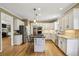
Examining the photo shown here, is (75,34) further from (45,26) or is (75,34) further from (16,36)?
(45,26)

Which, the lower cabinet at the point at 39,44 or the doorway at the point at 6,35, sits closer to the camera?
the lower cabinet at the point at 39,44

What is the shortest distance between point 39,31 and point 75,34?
7429 millimetres

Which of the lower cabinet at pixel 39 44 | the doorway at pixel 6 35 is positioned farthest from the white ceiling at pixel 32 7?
the doorway at pixel 6 35

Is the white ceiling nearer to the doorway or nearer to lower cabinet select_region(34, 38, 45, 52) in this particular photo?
lower cabinet select_region(34, 38, 45, 52)

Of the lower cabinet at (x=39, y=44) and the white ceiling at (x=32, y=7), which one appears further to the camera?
the lower cabinet at (x=39, y=44)

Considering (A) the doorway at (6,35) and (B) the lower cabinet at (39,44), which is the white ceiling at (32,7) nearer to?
(B) the lower cabinet at (39,44)

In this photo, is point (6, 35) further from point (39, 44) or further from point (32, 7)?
point (32, 7)

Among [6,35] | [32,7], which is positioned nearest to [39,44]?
[32,7]

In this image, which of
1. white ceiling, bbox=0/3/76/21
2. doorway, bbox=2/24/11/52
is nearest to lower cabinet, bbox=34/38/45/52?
white ceiling, bbox=0/3/76/21

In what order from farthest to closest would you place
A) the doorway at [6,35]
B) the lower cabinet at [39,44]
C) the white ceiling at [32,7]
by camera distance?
1. the doorway at [6,35]
2. the lower cabinet at [39,44]
3. the white ceiling at [32,7]

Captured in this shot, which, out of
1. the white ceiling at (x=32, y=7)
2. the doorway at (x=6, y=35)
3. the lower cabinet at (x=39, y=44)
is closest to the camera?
the white ceiling at (x=32, y=7)

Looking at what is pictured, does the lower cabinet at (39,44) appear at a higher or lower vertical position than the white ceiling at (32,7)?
lower

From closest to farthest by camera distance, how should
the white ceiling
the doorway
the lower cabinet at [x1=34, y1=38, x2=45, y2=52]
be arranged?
the white ceiling
the lower cabinet at [x1=34, y1=38, x2=45, y2=52]
the doorway

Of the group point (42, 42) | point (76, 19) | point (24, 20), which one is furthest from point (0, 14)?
point (24, 20)
